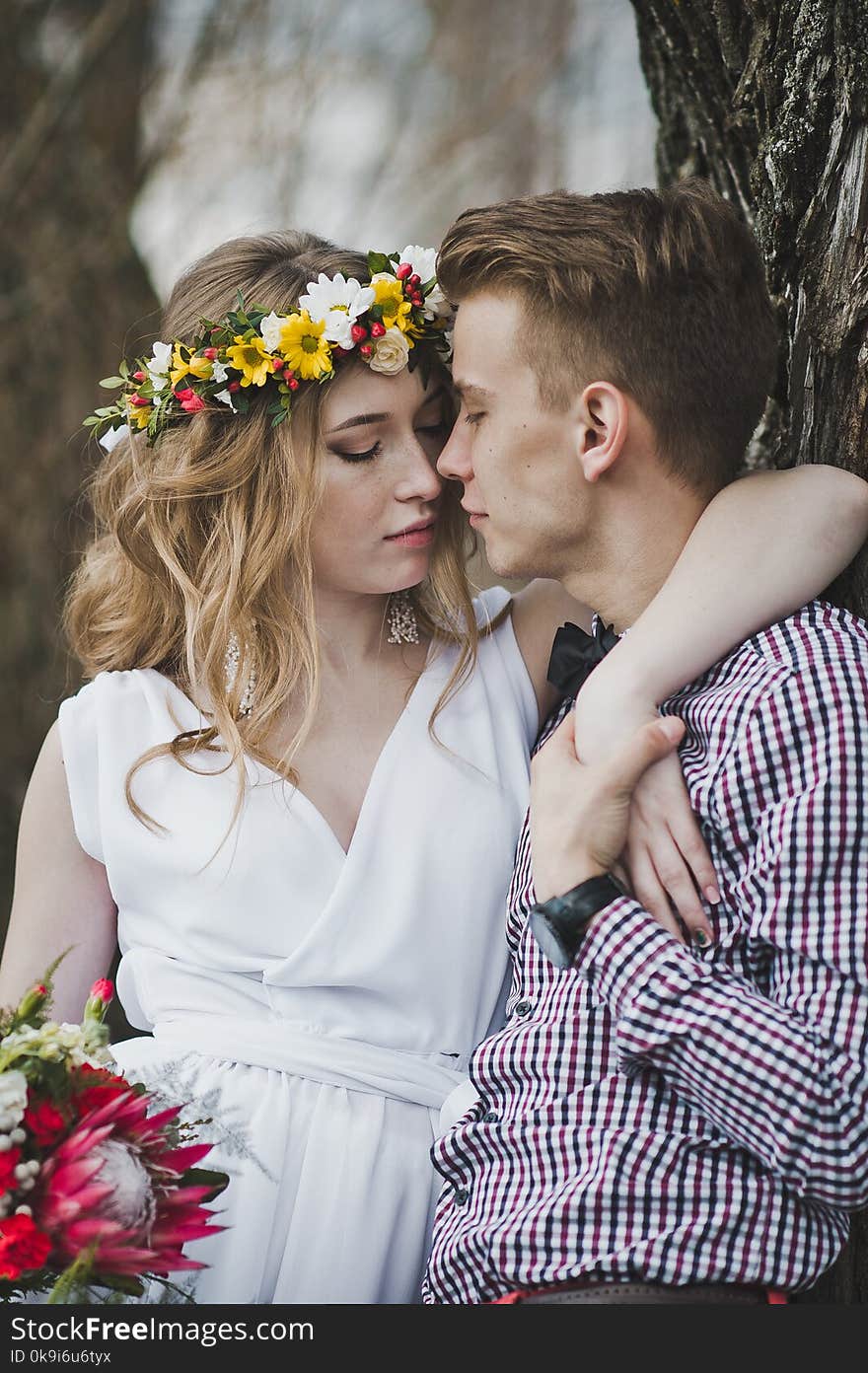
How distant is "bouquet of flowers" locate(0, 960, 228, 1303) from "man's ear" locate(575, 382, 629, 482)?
1123mm

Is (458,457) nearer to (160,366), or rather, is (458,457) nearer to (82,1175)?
(160,366)

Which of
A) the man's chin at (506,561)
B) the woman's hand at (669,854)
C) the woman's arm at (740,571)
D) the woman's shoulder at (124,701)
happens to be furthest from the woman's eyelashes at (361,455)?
the woman's hand at (669,854)

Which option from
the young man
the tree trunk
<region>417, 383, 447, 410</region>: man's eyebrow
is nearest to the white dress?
the young man

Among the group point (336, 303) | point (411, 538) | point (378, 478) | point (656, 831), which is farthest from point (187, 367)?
→ point (656, 831)

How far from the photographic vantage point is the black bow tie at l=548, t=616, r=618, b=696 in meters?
2.28

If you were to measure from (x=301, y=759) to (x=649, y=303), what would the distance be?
1.02 meters

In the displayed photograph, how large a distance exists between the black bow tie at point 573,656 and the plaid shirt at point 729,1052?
0.37 m

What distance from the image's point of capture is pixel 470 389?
7.18 feet

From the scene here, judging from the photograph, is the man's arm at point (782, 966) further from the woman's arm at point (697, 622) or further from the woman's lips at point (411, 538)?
the woman's lips at point (411, 538)

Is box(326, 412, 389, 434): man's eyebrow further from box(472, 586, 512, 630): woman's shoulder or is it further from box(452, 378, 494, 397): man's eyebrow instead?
box(472, 586, 512, 630): woman's shoulder

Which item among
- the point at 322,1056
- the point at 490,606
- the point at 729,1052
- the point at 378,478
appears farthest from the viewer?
the point at 490,606

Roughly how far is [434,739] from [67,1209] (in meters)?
1.14

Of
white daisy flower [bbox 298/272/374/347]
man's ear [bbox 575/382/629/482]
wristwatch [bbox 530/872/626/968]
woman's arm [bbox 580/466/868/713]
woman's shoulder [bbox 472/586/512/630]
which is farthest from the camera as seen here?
woman's shoulder [bbox 472/586/512/630]

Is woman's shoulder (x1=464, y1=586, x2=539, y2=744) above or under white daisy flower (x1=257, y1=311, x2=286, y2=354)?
under
